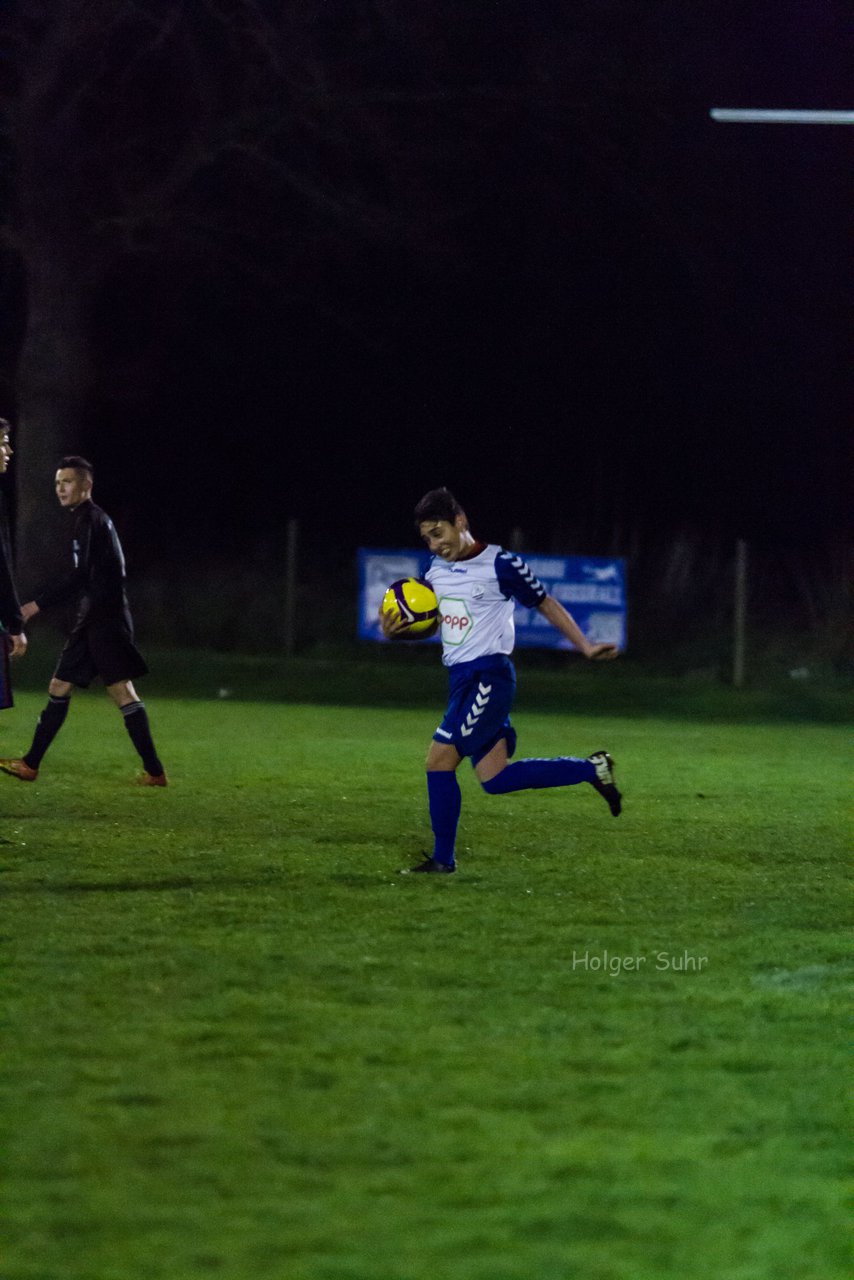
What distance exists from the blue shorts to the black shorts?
3392 mm

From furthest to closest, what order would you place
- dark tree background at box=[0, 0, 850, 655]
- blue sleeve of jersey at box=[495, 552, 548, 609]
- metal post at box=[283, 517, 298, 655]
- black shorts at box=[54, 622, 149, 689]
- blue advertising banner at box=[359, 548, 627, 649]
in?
1. dark tree background at box=[0, 0, 850, 655]
2. metal post at box=[283, 517, 298, 655]
3. blue advertising banner at box=[359, 548, 627, 649]
4. black shorts at box=[54, 622, 149, 689]
5. blue sleeve of jersey at box=[495, 552, 548, 609]

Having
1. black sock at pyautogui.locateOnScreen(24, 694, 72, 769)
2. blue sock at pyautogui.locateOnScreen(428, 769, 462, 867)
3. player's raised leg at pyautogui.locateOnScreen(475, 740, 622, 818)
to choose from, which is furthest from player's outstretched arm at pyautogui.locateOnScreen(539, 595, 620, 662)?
black sock at pyautogui.locateOnScreen(24, 694, 72, 769)

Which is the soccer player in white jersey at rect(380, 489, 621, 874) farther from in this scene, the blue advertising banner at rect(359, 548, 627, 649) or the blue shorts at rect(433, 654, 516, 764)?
the blue advertising banner at rect(359, 548, 627, 649)

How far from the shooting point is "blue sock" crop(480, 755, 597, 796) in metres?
10.7

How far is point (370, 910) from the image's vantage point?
30.2 feet

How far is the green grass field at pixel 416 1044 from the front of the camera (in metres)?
4.75

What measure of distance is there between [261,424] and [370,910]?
29372 mm

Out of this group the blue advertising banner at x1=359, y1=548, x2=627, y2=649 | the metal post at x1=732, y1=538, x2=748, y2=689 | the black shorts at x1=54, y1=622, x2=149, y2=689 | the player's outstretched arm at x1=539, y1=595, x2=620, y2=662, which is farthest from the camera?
the metal post at x1=732, y1=538, x2=748, y2=689

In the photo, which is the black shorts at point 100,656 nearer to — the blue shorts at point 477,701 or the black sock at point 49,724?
the black sock at point 49,724

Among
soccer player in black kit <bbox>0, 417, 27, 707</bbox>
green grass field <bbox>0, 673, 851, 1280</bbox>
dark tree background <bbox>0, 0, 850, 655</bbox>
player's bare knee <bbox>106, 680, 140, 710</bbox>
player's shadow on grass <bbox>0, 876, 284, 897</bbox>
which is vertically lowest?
player's shadow on grass <bbox>0, 876, 284, 897</bbox>

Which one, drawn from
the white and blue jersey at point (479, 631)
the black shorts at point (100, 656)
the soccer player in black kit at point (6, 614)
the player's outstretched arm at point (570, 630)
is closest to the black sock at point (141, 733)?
the black shorts at point (100, 656)

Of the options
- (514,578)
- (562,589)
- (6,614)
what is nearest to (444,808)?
(514,578)

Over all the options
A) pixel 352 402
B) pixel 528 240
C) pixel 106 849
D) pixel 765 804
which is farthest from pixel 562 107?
pixel 106 849

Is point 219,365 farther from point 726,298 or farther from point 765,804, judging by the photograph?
point 765,804
